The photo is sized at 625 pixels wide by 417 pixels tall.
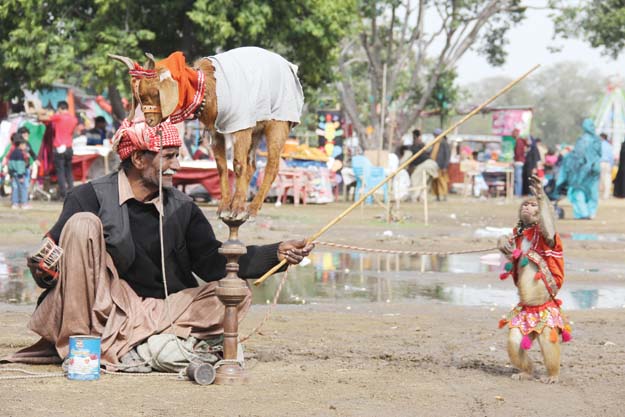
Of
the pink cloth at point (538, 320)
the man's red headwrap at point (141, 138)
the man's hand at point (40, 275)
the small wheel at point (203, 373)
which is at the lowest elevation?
the small wheel at point (203, 373)

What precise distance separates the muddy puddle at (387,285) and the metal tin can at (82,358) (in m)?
3.64

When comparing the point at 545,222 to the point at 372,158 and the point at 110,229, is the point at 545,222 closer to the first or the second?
the point at 110,229

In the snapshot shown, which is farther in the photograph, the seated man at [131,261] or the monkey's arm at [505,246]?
the monkey's arm at [505,246]

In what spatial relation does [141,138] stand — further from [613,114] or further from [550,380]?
[613,114]

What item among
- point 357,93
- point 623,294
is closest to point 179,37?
point 623,294

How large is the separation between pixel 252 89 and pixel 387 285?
360 centimetres

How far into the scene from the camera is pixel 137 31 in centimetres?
2262

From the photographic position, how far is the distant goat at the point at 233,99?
624 centimetres

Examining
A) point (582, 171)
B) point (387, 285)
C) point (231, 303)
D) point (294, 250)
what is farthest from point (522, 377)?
point (582, 171)

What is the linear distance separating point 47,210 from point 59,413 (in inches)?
626

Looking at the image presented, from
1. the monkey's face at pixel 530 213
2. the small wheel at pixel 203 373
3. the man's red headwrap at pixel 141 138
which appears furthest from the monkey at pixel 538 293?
the man's red headwrap at pixel 141 138

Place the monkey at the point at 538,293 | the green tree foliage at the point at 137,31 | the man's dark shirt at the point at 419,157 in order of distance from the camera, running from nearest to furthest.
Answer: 1. the monkey at the point at 538,293
2. the green tree foliage at the point at 137,31
3. the man's dark shirt at the point at 419,157

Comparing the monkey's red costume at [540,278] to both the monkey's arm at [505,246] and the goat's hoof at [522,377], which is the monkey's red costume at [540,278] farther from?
the goat's hoof at [522,377]

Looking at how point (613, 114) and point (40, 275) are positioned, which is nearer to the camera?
point (40, 275)
